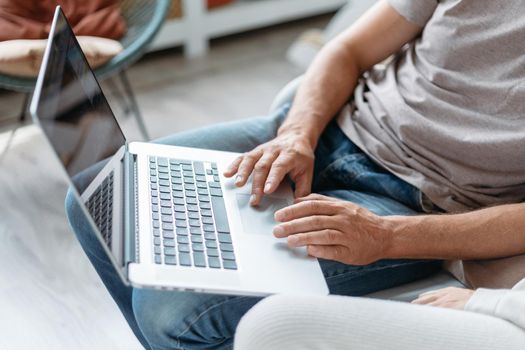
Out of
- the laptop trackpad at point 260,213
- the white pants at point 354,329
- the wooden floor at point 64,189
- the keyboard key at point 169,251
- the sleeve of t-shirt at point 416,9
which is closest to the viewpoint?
the white pants at point 354,329

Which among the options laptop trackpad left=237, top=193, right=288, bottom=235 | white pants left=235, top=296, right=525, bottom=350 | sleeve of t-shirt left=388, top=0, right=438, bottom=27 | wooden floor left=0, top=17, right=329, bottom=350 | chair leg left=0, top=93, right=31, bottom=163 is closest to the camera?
white pants left=235, top=296, right=525, bottom=350

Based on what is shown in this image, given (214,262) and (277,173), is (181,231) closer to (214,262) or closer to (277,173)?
(214,262)

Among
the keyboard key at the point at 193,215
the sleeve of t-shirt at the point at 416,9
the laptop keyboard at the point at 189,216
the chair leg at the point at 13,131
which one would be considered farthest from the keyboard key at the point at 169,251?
the chair leg at the point at 13,131

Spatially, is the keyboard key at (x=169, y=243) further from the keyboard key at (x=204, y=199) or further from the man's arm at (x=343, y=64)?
the man's arm at (x=343, y=64)

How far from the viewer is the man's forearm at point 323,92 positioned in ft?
4.54

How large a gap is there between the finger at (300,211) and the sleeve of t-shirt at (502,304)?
0.25 meters

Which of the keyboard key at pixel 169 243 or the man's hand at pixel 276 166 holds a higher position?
the keyboard key at pixel 169 243

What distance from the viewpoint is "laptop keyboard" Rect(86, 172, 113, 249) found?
101 centimetres

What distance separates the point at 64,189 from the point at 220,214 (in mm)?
1050

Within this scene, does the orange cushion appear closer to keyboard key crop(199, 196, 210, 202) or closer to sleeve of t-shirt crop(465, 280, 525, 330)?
keyboard key crop(199, 196, 210, 202)

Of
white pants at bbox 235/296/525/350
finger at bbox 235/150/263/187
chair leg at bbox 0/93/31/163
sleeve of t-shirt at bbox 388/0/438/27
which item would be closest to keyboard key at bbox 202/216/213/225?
finger at bbox 235/150/263/187

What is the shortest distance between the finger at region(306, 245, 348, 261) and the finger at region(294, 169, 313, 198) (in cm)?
19

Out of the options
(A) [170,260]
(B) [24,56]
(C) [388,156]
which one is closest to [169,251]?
(A) [170,260]

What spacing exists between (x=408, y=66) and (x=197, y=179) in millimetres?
456
